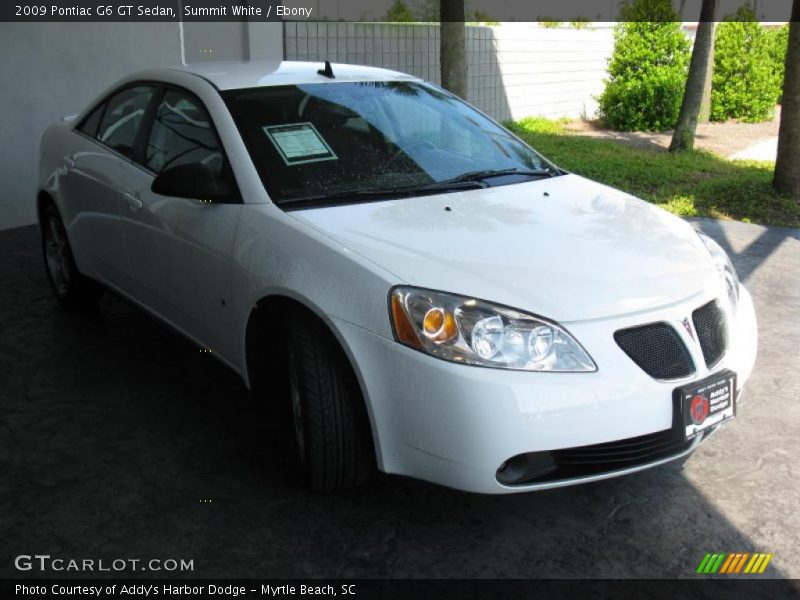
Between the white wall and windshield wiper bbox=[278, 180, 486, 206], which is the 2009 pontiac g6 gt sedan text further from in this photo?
the white wall

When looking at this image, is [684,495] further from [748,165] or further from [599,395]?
[748,165]

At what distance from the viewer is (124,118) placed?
15.1 ft

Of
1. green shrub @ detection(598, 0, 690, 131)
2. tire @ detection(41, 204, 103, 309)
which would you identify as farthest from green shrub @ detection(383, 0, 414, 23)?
tire @ detection(41, 204, 103, 309)

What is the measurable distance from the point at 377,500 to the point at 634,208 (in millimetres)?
1617

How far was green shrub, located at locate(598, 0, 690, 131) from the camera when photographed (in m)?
15.4

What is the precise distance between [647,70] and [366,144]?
42.6 ft

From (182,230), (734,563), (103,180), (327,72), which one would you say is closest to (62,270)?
(103,180)

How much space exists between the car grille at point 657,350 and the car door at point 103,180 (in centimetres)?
259

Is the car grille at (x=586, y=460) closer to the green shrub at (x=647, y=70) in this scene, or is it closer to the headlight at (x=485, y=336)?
the headlight at (x=485, y=336)

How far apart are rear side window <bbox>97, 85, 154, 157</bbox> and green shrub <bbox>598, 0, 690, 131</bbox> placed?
1214 cm

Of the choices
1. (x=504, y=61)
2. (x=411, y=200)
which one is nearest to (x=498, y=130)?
(x=411, y=200)

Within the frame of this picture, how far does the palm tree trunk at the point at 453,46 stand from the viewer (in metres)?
9.15

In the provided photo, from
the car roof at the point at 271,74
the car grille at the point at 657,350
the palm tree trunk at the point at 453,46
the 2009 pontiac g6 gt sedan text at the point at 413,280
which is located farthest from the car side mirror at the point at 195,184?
the palm tree trunk at the point at 453,46

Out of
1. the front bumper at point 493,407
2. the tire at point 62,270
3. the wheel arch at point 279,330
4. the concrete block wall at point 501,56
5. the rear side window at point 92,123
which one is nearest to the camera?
the front bumper at point 493,407
